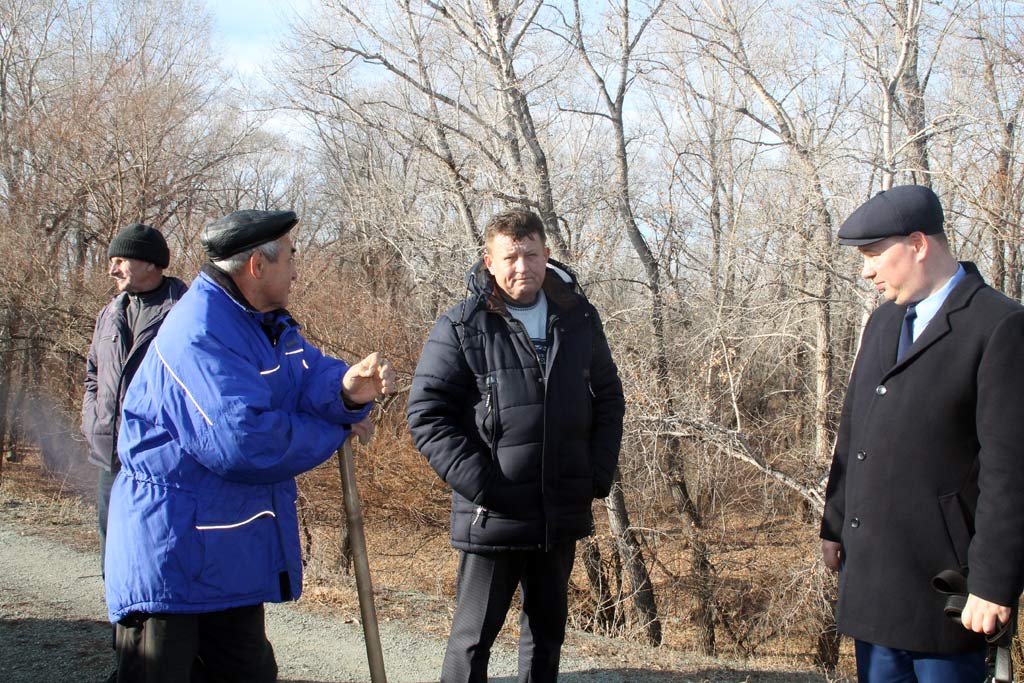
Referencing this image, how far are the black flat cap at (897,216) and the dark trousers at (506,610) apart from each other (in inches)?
58.1

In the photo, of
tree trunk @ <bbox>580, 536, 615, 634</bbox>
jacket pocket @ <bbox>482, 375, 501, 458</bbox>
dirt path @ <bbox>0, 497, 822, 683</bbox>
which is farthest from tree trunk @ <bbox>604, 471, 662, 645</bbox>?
jacket pocket @ <bbox>482, 375, 501, 458</bbox>

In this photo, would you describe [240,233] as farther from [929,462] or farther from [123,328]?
[929,462]

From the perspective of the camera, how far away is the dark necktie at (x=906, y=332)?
255cm

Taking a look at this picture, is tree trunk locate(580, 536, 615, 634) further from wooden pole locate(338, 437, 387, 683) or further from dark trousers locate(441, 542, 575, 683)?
wooden pole locate(338, 437, 387, 683)

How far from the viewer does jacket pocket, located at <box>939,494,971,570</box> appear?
230cm

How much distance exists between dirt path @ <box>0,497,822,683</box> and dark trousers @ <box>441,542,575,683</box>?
0.95 meters

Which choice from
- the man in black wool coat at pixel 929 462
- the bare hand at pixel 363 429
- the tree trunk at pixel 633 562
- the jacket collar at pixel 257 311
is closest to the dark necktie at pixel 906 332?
the man in black wool coat at pixel 929 462

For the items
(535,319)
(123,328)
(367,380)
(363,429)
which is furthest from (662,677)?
(123,328)

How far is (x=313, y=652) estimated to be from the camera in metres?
4.44

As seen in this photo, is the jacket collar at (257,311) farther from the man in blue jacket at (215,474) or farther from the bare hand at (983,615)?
the bare hand at (983,615)

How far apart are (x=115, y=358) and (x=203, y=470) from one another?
66.5 inches

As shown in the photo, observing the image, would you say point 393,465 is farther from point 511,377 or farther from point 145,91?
point 145,91

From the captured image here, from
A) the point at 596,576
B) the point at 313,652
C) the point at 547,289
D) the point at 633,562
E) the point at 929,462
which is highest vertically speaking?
the point at 547,289

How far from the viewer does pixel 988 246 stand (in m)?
7.29
